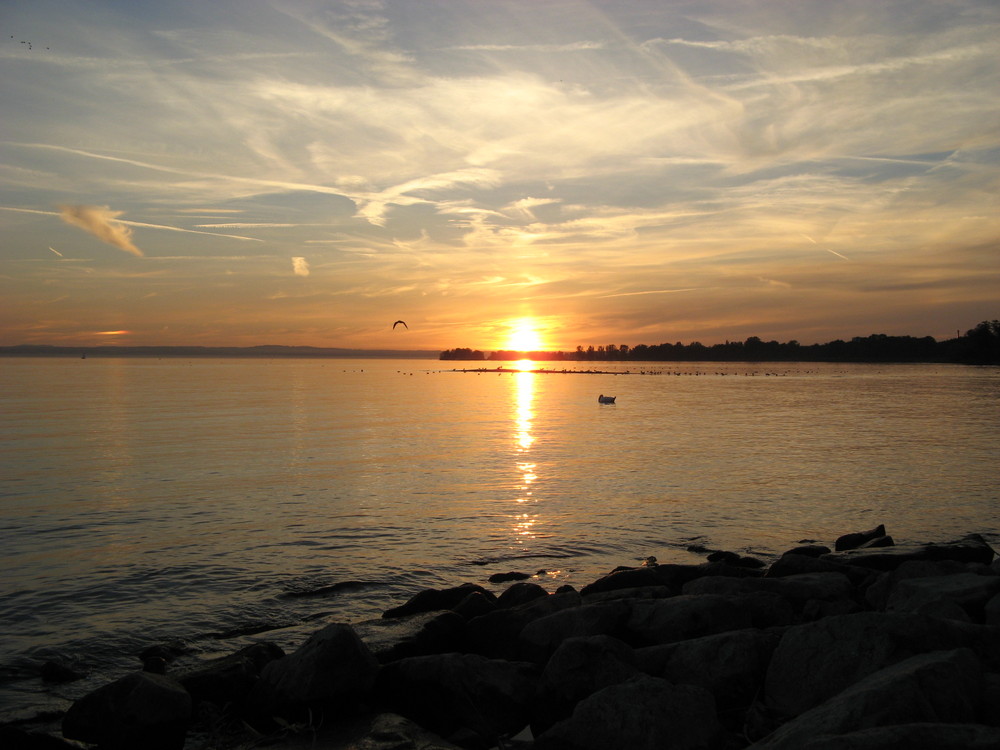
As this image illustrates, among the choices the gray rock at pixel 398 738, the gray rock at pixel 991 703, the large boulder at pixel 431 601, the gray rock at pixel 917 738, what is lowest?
the gray rock at pixel 398 738

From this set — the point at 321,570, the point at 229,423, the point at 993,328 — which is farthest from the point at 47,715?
the point at 993,328

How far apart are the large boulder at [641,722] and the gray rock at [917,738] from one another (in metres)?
1.73

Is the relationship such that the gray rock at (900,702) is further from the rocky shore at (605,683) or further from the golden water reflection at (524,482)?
the golden water reflection at (524,482)

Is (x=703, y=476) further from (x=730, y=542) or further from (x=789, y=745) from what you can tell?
(x=789, y=745)

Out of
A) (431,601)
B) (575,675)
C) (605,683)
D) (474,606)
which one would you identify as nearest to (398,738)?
(575,675)

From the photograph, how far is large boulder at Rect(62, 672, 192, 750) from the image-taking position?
24.1ft

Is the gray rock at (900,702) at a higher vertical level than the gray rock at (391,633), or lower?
higher

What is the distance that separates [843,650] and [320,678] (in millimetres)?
5448

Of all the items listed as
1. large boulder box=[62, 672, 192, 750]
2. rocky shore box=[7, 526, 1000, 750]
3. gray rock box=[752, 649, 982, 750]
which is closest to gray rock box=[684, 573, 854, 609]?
rocky shore box=[7, 526, 1000, 750]

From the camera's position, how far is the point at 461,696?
8.06 metres

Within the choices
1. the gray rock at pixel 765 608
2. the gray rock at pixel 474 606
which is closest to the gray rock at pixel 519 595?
the gray rock at pixel 474 606

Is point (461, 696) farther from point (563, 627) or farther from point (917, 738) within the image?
point (917, 738)

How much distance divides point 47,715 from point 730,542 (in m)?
13.5

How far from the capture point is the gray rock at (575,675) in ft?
25.6
